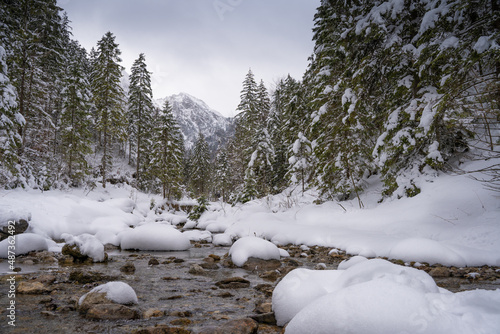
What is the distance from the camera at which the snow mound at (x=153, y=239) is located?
8.36m

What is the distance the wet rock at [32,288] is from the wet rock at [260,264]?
12.2 feet

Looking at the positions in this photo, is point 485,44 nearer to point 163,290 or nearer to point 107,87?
point 163,290

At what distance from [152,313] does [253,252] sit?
338 centimetres

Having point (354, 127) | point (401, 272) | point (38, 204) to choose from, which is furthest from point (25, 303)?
point (354, 127)

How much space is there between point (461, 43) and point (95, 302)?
8.36m

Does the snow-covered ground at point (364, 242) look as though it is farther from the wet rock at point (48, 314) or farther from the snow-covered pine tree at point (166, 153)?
the snow-covered pine tree at point (166, 153)

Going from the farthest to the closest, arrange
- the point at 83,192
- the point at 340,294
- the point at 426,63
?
the point at 83,192, the point at 426,63, the point at 340,294

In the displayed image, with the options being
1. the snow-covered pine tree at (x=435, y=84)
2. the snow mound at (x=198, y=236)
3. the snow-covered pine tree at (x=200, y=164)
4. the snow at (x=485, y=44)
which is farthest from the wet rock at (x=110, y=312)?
the snow-covered pine tree at (x=200, y=164)

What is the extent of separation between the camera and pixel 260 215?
1180 cm

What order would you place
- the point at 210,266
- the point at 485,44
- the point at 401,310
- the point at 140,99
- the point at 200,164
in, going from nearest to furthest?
1. the point at 401,310
2. the point at 485,44
3. the point at 210,266
4. the point at 140,99
5. the point at 200,164

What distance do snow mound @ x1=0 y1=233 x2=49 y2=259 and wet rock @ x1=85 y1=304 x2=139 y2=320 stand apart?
459 centimetres

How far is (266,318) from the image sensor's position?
117 inches

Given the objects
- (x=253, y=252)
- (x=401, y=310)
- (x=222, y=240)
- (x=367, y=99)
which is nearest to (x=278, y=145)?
(x=367, y=99)

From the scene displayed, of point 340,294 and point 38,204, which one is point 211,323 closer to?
point 340,294
